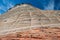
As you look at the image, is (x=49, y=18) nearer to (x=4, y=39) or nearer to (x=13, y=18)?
(x=13, y=18)

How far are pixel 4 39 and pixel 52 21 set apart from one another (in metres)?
2.66

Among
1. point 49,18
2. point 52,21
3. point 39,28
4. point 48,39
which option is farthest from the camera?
point 49,18

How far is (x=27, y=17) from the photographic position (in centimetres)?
924

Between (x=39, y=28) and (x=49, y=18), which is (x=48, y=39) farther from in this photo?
(x=49, y=18)

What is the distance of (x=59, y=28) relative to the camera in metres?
7.11

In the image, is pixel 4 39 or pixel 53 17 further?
pixel 53 17

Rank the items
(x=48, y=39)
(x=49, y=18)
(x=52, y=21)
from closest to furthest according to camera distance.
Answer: (x=48, y=39)
(x=52, y=21)
(x=49, y=18)

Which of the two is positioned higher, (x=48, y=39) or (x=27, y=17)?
(x=27, y=17)

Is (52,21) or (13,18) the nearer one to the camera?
(52,21)

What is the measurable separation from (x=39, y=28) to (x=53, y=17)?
240cm

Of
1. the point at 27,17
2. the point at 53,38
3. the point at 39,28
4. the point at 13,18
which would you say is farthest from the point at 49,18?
the point at 53,38

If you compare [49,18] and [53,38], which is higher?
[49,18]

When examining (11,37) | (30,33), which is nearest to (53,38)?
(30,33)

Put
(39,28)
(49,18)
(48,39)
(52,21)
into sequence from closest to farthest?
1. (48,39)
2. (39,28)
3. (52,21)
4. (49,18)
